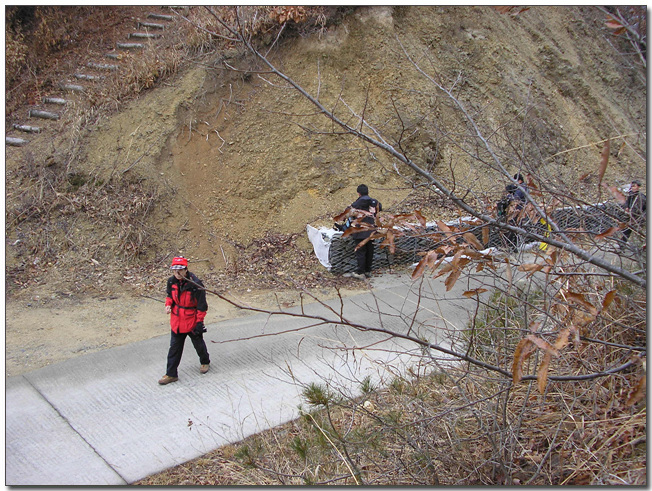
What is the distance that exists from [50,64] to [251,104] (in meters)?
4.75

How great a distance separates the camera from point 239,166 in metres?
11.6

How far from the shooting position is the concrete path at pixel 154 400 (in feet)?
15.1

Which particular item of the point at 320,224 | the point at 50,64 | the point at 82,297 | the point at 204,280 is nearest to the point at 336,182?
the point at 320,224

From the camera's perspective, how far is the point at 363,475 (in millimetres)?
4051

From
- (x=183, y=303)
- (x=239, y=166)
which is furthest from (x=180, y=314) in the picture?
(x=239, y=166)

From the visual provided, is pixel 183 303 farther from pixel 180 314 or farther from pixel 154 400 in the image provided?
pixel 154 400

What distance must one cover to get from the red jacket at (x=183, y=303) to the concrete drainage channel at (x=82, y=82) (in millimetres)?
6967

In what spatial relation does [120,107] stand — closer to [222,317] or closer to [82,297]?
[82,297]

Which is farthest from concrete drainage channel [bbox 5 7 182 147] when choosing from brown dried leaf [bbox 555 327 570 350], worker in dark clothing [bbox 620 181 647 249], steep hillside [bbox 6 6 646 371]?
brown dried leaf [bbox 555 327 570 350]

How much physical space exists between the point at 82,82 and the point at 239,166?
396 cm

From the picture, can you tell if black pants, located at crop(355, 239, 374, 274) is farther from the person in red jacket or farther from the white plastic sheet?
the person in red jacket

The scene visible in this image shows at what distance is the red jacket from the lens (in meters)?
5.89

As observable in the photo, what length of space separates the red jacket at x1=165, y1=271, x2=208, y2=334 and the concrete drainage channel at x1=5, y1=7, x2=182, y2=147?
6.97 meters

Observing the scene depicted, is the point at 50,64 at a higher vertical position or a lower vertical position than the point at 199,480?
higher
